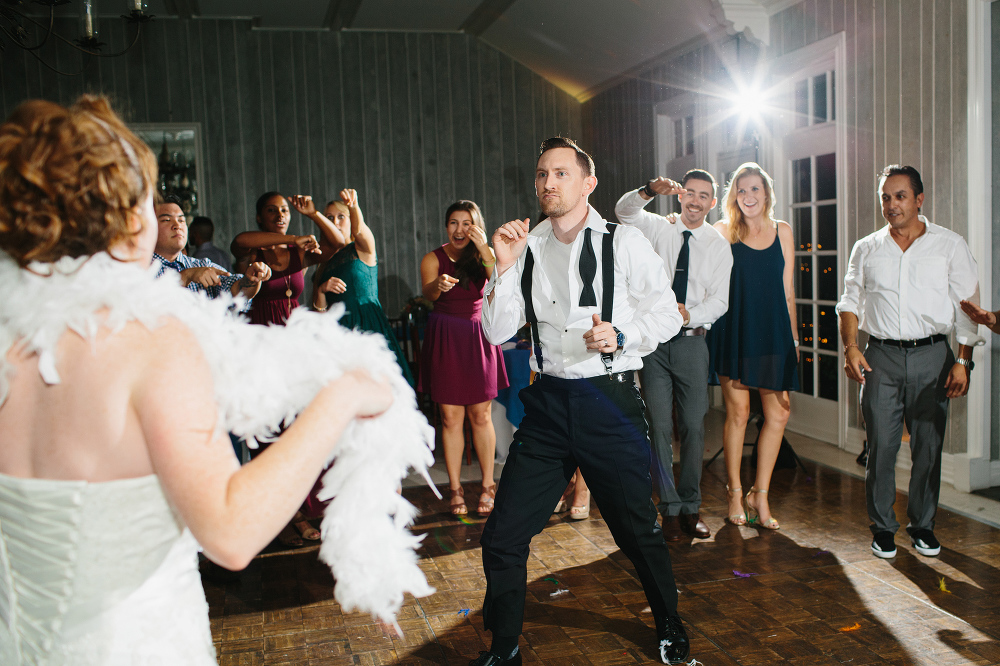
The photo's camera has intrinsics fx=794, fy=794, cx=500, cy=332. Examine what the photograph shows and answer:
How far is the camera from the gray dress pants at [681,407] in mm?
3555

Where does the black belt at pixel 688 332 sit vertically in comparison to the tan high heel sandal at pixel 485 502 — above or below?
above

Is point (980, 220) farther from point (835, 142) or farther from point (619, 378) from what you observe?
point (619, 378)

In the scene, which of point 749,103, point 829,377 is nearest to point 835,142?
point 749,103

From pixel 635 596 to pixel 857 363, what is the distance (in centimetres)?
135

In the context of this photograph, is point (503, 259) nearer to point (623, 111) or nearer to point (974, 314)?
point (974, 314)

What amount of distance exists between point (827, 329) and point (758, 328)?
214 centimetres

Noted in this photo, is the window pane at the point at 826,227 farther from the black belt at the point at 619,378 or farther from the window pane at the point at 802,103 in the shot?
the black belt at the point at 619,378

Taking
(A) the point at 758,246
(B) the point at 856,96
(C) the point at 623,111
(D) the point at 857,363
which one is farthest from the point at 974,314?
(C) the point at 623,111

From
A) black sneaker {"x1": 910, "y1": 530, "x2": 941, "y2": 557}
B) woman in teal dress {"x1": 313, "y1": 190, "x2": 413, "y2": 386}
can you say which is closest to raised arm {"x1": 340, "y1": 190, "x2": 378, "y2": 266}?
woman in teal dress {"x1": 313, "y1": 190, "x2": 413, "y2": 386}

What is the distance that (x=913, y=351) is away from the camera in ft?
10.6

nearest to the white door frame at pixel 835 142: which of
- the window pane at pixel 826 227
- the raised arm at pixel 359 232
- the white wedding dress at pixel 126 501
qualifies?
the window pane at pixel 826 227

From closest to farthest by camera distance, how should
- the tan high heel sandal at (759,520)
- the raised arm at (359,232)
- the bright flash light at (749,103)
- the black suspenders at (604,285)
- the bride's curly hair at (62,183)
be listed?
the bride's curly hair at (62,183), the black suspenders at (604,285), the tan high heel sandal at (759,520), the raised arm at (359,232), the bright flash light at (749,103)

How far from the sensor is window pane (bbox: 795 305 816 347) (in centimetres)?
573

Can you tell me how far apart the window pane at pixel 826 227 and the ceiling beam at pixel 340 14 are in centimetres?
444
